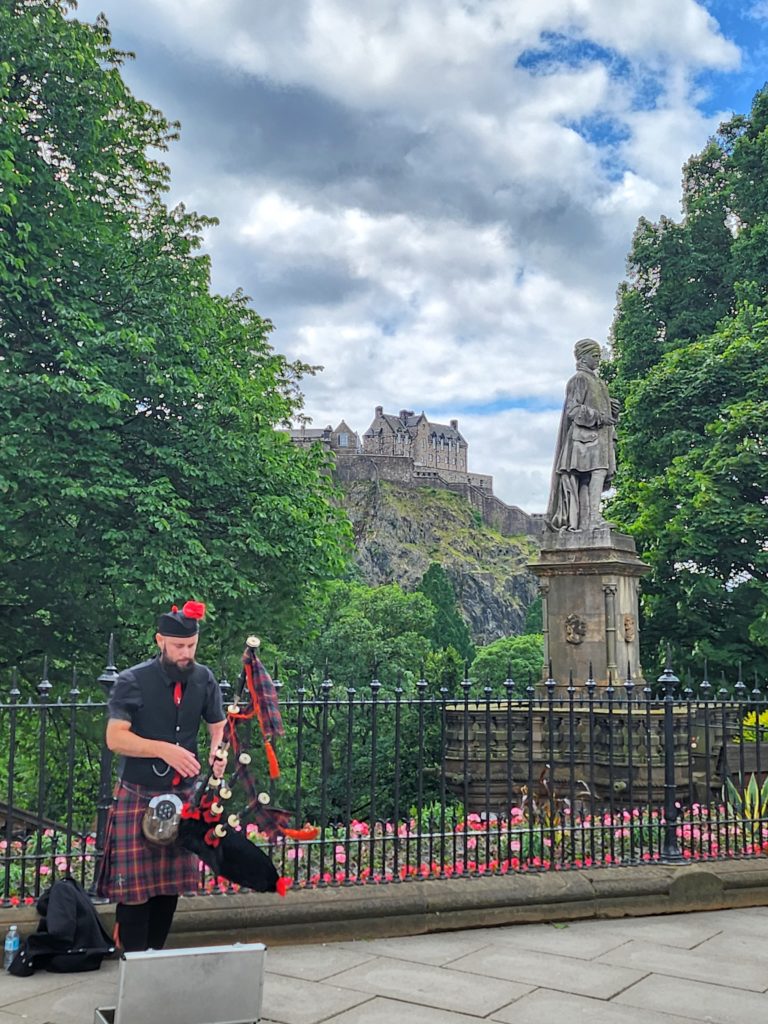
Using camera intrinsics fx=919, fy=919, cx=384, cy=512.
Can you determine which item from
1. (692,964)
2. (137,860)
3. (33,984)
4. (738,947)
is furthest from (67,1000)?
(738,947)

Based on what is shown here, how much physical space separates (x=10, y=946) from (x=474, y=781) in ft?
31.2

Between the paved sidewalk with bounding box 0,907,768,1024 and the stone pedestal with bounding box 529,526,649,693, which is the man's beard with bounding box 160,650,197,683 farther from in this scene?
the stone pedestal with bounding box 529,526,649,693

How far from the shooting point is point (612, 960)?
17.9 ft

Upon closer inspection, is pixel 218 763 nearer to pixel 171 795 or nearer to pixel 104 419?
pixel 171 795

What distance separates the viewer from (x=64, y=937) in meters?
5.16

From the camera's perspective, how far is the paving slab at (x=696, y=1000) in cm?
452

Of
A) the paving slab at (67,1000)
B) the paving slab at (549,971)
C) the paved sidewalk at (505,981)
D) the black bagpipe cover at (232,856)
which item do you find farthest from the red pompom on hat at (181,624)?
the paving slab at (549,971)

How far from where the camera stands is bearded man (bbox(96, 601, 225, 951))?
419 cm

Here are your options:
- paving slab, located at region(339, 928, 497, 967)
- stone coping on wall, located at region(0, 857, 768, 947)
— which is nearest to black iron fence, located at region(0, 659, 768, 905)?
stone coping on wall, located at region(0, 857, 768, 947)

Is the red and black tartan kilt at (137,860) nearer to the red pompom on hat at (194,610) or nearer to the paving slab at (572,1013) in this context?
the red pompom on hat at (194,610)

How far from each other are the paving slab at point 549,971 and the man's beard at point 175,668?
2.44 metres

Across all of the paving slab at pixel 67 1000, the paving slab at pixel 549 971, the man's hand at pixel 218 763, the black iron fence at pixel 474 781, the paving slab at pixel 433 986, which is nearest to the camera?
the man's hand at pixel 218 763

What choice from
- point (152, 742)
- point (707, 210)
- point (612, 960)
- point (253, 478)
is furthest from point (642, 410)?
point (152, 742)

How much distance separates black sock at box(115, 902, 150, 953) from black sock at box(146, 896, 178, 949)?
8 cm
